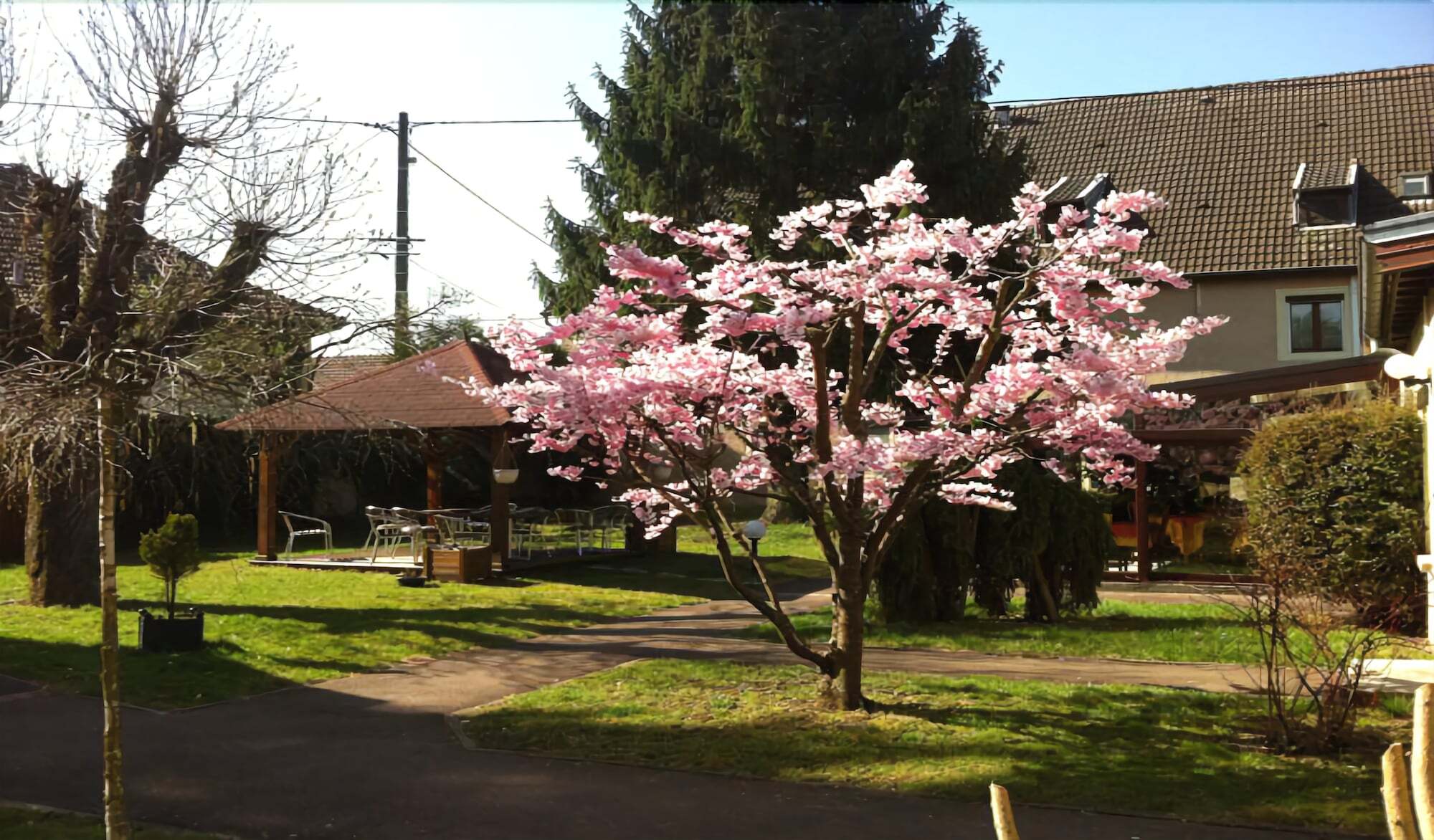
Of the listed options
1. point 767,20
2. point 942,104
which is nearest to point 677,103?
point 767,20

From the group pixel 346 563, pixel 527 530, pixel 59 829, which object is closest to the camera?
pixel 59 829

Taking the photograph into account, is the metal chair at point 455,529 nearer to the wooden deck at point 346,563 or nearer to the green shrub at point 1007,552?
the wooden deck at point 346,563

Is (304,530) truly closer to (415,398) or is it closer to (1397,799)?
(415,398)

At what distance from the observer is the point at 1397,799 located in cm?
178

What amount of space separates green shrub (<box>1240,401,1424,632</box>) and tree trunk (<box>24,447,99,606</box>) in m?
13.2

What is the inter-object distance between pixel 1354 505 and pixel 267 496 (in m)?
17.1

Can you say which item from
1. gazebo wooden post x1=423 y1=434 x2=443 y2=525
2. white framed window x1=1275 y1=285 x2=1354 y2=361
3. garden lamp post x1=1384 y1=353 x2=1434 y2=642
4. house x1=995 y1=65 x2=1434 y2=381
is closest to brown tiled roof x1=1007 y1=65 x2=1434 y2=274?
house x1=995 y1=65 x2=1434 y2=381

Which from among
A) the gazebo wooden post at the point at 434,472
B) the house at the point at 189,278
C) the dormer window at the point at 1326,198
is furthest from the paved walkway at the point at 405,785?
the dormer window at the point at 1326,198

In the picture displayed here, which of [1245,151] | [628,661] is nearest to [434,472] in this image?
[628,661]

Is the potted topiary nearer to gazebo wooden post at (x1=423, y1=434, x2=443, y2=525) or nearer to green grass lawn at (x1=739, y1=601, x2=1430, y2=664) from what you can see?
green grass lawn at (x1=739, y1=601, x2=1430, y2=664)

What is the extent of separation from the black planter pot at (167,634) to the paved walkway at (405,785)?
131 centimetres

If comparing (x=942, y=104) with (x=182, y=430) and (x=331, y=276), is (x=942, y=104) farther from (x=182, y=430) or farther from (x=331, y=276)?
(x=182, y=430)

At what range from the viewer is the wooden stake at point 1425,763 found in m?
1.73

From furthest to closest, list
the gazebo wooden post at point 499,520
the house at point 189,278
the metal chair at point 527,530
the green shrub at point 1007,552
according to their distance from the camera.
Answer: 1. the metal chair at point 527,530
2. the gazebo wooden post at point 499,520
3. the green shrub at point 1007,552
4. the house at point 189,278
